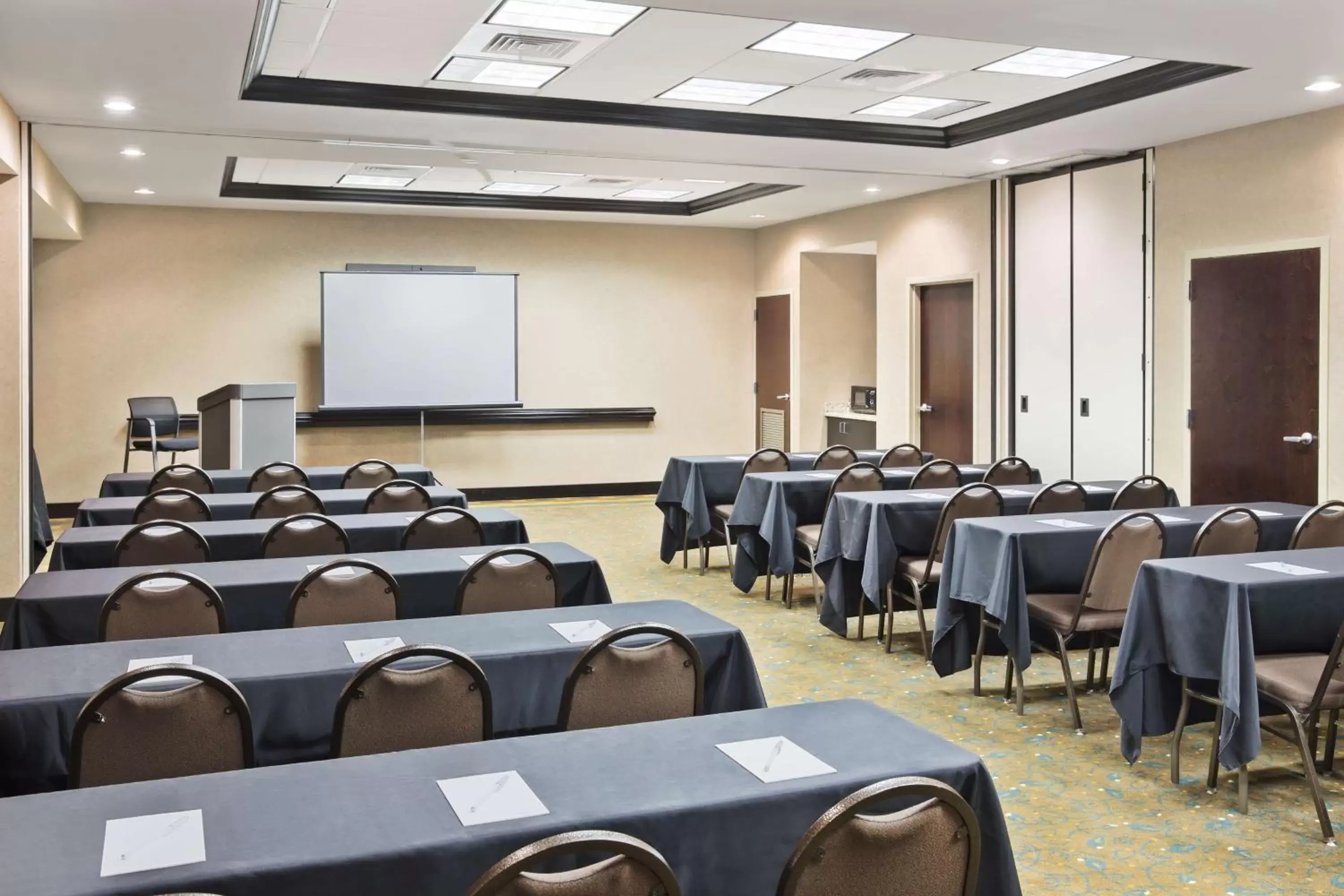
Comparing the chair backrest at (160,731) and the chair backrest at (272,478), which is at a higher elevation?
the chair backrest at (272,478)

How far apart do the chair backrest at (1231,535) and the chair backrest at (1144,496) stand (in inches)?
46.2

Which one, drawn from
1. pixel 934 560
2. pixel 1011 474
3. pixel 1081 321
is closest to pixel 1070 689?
pixel 934 560

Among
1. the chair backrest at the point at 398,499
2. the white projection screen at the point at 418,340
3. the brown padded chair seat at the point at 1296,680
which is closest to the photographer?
the brown padded chair seat at the point at 1296,680

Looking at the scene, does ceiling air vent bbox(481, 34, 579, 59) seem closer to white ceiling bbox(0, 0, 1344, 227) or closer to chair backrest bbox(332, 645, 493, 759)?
white ceiling bbox(0, 0, 1344, 227)

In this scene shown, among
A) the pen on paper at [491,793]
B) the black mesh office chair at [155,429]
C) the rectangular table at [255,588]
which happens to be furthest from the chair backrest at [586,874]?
the black mesh office chair at [155,429]

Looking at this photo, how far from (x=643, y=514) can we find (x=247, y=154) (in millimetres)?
4961

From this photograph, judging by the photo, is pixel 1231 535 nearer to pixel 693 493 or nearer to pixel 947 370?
pixel 693 493

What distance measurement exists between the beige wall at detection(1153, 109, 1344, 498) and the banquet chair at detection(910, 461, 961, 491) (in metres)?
1.84

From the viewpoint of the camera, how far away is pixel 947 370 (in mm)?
10664

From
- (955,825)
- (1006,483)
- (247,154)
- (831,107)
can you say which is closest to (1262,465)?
(1006,483)

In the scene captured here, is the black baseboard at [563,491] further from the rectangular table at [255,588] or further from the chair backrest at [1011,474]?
the rectangular table at [255,588]

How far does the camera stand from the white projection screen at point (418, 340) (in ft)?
38.5

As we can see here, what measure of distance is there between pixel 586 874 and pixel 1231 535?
13.4ft

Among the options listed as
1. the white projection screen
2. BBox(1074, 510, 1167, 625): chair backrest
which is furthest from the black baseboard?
BBox(1074, 510, 1167, 625): chair backrest
